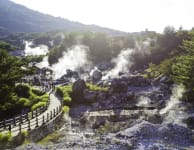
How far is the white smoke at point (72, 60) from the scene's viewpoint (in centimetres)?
9069

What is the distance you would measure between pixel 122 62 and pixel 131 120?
159 ft

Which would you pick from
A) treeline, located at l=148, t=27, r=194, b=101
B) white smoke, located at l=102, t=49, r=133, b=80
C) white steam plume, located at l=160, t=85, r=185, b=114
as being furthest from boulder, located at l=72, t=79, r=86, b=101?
white smoke, located at l=102, t=49, r=133, b=80

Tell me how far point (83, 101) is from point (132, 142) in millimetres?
24622

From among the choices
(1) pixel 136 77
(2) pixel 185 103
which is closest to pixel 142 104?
(2) pixel 185 103

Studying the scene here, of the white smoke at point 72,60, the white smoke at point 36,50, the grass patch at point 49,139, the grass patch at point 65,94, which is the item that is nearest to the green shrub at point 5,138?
the grass patch at point 49,139

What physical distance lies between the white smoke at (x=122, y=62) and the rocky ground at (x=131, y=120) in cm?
1740

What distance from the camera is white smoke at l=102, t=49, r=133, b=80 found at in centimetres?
8290

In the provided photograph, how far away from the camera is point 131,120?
4078cm

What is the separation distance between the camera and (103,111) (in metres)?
48.4

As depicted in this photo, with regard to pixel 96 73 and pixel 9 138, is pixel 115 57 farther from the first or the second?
pixel 9 138

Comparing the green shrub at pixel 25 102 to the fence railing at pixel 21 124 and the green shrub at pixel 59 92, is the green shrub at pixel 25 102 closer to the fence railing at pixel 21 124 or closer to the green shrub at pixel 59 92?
the green shrub at pixel 59 92

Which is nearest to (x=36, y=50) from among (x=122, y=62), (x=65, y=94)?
(x=122, y=62)

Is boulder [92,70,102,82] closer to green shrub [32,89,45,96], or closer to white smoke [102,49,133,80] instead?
white smoke [102,49,133,80]

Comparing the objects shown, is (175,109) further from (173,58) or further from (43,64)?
(43,64)
